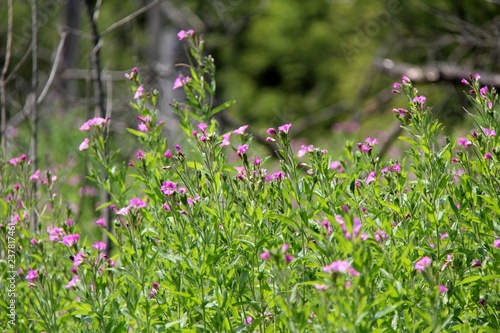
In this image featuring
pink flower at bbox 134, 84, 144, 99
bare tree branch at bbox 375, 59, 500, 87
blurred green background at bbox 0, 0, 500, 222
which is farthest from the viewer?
blurred green background at bbox 0, 0, 500, 222

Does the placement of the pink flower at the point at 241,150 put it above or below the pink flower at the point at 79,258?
above

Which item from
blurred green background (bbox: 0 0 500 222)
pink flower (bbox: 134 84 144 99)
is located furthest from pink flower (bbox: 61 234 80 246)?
blurred green background (bbox: 0 0 500 222)

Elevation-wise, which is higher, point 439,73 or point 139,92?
point 139,92

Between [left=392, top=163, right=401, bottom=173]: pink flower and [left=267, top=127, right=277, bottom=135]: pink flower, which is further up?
[left=267, top=127, right=277, bottom=135]: pink flower

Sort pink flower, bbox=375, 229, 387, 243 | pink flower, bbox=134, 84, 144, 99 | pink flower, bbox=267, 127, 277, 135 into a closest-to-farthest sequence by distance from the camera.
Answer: pink flower, bbox=375, 229, 387, 243 < pink flower, bbox=267, 127, 277, 135 < pink flower, bbox=134, 84, 144, 99

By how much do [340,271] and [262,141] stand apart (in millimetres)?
5129

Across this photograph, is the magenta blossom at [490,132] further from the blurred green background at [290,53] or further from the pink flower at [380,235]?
the blurred green background at [290,53]

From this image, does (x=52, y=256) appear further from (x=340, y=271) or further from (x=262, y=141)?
(x=262, y=141)

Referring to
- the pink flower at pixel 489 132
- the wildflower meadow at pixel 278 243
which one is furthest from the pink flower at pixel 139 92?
the pink flower at pixel 489 132

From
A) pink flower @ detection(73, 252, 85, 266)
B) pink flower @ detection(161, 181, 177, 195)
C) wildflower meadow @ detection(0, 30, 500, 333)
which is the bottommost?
wildflower meadow @ detection(0, 30, 500, 333)

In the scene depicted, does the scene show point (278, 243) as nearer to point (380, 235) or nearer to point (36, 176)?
point (380, 235)

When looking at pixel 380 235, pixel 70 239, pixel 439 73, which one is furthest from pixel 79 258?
pixel 439 73

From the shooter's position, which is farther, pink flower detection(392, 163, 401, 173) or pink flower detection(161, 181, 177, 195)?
pink flower detection(392, 163, 401, 173)

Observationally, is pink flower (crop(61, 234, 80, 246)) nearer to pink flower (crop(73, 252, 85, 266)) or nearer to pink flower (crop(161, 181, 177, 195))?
pink flower (crop(73, 252, 85, 266))
